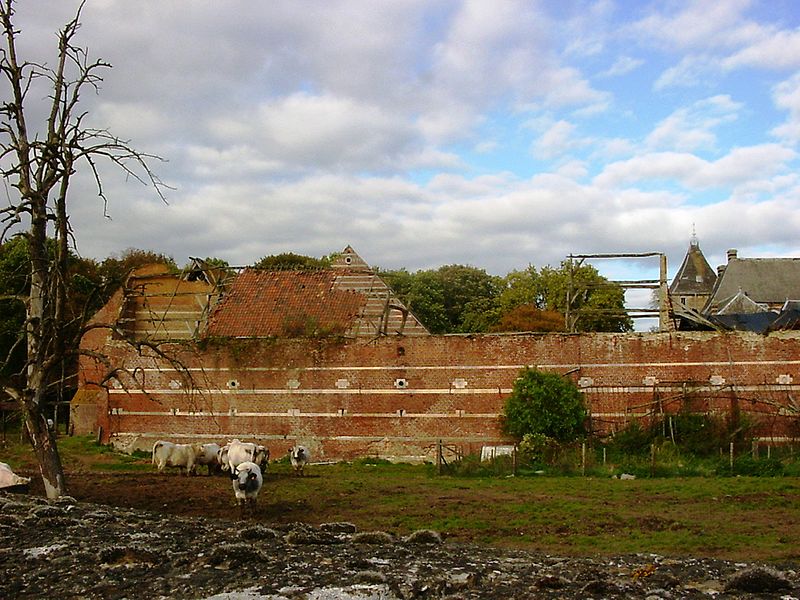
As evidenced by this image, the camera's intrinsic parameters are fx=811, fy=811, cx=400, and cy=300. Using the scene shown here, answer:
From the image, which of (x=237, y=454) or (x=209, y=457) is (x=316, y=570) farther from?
(x=209, y=457)

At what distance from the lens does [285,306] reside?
2847cm

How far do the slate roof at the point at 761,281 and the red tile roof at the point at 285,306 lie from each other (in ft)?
100

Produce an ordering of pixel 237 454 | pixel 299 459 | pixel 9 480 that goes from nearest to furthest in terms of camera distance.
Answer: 1. pixel 9 480
2. pixel 237 454
3. pixel 299 459

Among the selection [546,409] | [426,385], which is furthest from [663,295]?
[426,385]

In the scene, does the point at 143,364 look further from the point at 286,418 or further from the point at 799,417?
the point at 799,417

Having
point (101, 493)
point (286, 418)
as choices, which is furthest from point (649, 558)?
point (286, 418)

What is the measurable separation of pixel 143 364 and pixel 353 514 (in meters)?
15.7

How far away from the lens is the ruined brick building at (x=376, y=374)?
78.2ft

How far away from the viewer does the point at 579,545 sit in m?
11.8

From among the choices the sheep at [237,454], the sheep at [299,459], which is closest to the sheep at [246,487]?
the sheep at [237,454]

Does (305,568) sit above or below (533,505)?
above

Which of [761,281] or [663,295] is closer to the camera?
[663,295]

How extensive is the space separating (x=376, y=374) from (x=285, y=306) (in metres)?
4.81

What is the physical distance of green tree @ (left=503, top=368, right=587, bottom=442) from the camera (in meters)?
23.4
